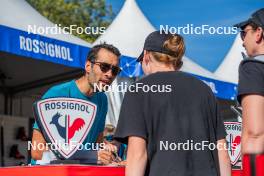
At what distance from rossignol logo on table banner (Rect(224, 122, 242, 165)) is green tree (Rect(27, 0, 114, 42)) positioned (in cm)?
2397

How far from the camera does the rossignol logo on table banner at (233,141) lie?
3.95 metres

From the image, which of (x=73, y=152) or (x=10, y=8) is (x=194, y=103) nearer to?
(x=73, y=152)

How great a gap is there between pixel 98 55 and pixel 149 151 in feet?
3.54

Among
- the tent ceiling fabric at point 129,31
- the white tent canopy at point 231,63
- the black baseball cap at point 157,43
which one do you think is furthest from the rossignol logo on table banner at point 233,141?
the white tent canopy at point 231,63

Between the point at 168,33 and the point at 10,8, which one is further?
the point at 10,8

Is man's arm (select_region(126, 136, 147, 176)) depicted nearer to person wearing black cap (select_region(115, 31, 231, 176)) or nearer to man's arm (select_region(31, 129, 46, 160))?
person wearing black cap (select_region(115, 31, 231, 176))

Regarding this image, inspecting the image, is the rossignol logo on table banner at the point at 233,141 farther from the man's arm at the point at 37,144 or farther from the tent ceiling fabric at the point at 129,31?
the tent ceiling fabric at the point at 129,31

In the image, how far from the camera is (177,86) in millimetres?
2557

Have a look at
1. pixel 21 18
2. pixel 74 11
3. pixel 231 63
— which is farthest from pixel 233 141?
pixel 74 11

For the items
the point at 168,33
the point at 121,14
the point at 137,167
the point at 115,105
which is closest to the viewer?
the point at 137,167

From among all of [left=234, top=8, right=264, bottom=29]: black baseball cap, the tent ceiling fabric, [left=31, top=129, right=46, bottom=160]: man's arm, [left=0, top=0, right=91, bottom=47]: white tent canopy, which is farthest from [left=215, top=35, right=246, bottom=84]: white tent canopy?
[left=234, top=8, right=264, bottom=29]: black baseball cap

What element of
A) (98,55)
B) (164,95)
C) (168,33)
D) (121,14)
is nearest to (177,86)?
(164,95)

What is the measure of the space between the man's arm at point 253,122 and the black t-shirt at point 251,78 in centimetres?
2

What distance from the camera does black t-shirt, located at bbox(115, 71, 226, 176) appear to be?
2.48m
